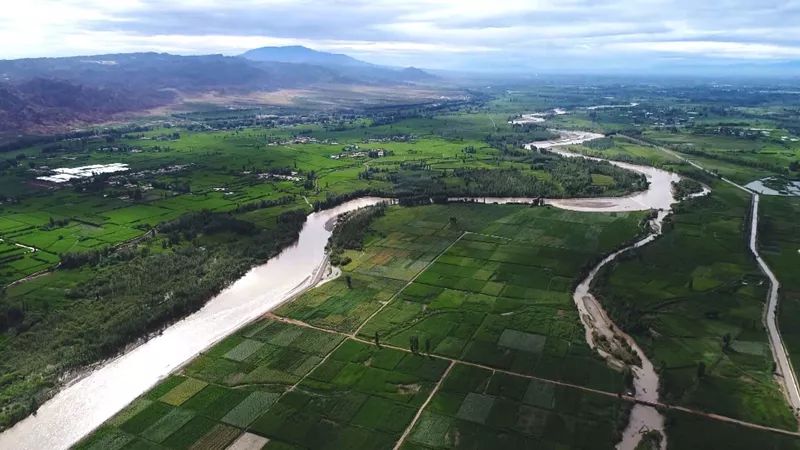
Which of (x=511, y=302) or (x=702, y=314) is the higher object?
(x=702, y=314)

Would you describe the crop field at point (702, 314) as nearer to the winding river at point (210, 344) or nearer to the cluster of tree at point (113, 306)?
the winding river at point (210, 344)

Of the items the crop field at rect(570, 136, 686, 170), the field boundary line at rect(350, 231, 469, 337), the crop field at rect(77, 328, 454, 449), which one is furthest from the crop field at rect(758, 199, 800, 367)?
the field boundary line at rect(350, 231, 469, 337)

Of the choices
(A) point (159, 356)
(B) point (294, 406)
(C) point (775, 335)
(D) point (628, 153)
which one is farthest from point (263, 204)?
(D) point (628, 153)

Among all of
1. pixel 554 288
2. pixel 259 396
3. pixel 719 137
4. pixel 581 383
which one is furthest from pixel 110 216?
pixel 719 137

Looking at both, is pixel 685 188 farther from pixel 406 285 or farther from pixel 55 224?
pixel 55 224

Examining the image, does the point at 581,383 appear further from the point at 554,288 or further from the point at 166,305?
the point at 166,305

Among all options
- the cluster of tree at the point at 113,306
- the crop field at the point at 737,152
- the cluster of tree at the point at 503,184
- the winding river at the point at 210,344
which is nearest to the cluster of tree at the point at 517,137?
the cluster of tree at the point at 503,184
